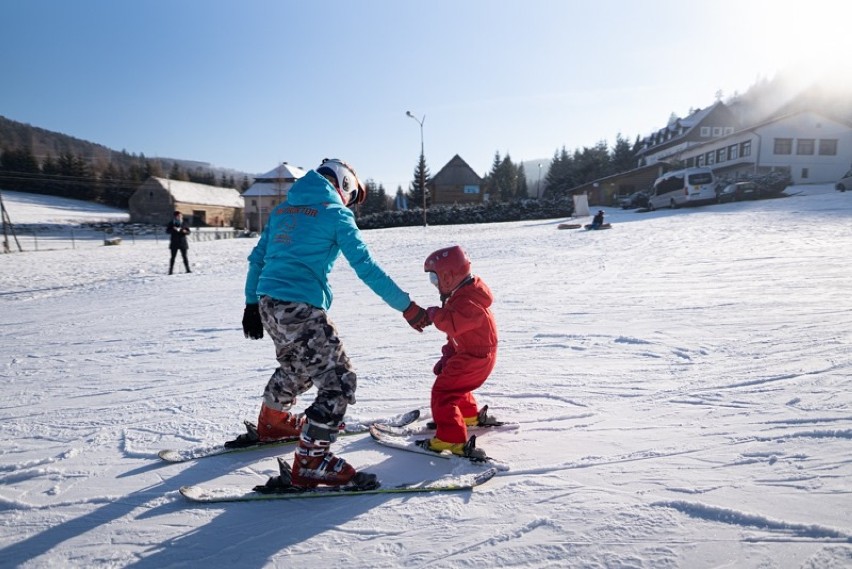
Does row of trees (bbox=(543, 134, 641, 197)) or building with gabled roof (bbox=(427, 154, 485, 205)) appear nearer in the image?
building with gabled roof (bbox=(427, 154, 485, 205))

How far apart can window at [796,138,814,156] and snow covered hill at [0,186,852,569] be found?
36.6 meters

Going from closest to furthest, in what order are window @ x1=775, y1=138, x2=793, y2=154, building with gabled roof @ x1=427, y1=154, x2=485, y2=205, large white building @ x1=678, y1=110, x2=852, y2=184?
large white building @ x1=678, y1=110, x2=852, y2=184
window @ x1=775, y1=138, x2=793, y2=154
building with gabled roof @ x1=427, y1=154, x2=485, y2=205

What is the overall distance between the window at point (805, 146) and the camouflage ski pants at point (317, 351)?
45.6m

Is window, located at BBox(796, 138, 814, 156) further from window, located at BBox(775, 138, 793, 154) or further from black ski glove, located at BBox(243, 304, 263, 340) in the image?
black ski glove, located at BBox(243, 304, 263, 340)

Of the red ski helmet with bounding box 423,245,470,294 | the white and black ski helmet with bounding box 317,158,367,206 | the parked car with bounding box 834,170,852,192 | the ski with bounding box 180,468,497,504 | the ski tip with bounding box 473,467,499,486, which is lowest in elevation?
the ski with bounding box 180,468,497,504

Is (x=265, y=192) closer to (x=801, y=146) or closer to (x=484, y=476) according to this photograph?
(x=801, y=146)

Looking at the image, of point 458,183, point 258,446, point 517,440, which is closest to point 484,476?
point 517,440

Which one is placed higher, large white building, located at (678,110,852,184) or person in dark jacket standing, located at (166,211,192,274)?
large white building, located at (678,110,852,184)

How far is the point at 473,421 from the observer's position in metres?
3.51

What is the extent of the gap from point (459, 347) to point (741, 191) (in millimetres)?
26747

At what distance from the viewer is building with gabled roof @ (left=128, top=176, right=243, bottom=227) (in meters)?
55.7

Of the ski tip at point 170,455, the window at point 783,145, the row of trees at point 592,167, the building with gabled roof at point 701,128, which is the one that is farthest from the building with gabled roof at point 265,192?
the ski tip at point 170,455

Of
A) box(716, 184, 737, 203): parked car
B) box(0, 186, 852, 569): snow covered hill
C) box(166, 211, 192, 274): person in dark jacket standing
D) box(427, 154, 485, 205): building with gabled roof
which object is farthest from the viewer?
box(427, 154, 485, 205): building with gabled roof

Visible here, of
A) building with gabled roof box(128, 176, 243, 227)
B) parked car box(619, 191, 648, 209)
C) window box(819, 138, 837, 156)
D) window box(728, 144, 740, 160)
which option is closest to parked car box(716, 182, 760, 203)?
parked car box(619, 191, 648, 209)
